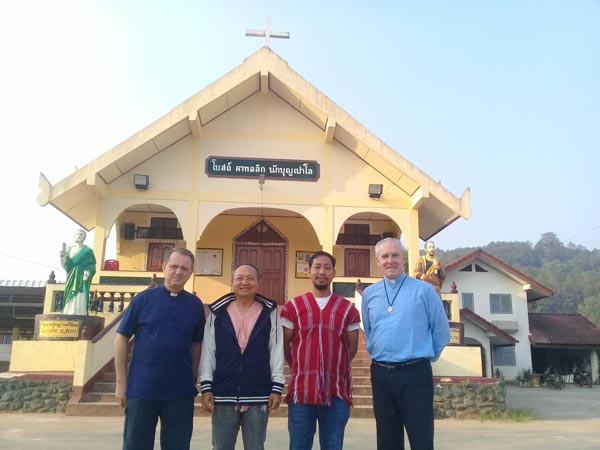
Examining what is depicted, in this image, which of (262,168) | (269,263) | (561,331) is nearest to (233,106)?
(262,168)

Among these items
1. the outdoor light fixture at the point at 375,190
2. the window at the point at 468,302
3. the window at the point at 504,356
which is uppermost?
the outdoor light fixture at the point at 375,190

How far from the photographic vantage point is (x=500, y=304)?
24312mm

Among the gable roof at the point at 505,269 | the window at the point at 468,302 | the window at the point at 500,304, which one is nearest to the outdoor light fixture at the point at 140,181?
the gable roof at the point at 505,269

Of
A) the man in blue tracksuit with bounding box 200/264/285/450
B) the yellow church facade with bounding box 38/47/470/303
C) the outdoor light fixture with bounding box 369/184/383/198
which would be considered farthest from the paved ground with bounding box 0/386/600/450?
the outdoor light fixture with bounding box 369/184/383/198

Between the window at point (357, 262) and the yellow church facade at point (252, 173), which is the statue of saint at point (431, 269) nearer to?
the yellow church facade at point (252, 173)

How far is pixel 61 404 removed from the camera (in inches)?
309

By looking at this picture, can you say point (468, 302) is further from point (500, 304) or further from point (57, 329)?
point (57, 329)

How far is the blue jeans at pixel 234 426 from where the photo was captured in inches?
126

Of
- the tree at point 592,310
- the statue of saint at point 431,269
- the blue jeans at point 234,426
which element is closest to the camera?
the blue jeans at point 234,426

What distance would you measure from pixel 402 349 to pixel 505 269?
23.0 meters

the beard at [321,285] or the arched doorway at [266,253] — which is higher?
the arched doorway at [266,253]

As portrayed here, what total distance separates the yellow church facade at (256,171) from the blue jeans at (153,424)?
843 cm

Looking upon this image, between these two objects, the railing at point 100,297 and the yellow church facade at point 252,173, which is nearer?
the railing at point 100,297

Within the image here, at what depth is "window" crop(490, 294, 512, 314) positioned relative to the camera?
24250 millimetres
